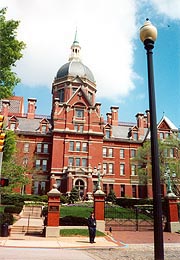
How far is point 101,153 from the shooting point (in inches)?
1710

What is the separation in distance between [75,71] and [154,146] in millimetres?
52021

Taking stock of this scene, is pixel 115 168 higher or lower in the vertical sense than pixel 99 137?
lower

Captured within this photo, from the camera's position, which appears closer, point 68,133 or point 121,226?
point 121,226

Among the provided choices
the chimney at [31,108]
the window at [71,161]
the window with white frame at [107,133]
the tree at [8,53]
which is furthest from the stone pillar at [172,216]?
the chimney at [31,108]

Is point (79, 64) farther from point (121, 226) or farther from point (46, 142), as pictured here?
point (121, 226)

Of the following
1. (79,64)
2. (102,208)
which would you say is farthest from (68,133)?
(102,208)

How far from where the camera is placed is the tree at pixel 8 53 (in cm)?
1338

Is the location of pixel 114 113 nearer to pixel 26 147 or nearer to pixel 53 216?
pixel 26 147

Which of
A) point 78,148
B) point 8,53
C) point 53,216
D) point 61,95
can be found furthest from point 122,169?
point 8,53

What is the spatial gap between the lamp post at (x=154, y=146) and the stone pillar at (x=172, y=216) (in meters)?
16.4

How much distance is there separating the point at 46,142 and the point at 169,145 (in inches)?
815

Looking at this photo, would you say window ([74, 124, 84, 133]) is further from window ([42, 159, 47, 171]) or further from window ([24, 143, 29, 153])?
window ([24, 143, 29, 153])

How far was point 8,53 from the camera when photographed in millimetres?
13492

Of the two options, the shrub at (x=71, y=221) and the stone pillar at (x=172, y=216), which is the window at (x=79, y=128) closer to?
the stone pillar at (x=172, y=216)
